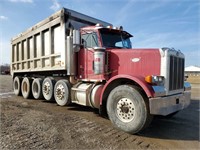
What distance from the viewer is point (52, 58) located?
7805 mm

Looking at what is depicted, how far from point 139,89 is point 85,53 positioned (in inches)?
100

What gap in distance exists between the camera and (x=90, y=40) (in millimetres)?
6184

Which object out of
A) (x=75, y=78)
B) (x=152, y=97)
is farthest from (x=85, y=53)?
(x=152, y=97)

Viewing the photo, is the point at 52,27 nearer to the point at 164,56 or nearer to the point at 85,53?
the point at 85,53

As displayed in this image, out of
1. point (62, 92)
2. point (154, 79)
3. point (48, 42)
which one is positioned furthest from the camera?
point (48, 42)

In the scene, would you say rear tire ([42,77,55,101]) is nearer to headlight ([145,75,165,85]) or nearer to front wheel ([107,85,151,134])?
front wheel ([107,85,151,134])

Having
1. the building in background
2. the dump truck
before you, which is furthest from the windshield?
the building in background

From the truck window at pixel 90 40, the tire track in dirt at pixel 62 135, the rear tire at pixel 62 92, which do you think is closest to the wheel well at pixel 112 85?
the tire track in dirt at pixel 62 135

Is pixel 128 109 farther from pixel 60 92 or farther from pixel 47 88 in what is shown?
pixel 47 88

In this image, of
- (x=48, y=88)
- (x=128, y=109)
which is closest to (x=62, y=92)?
(x=48, y=88)

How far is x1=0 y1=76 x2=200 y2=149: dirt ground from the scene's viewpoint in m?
3.69

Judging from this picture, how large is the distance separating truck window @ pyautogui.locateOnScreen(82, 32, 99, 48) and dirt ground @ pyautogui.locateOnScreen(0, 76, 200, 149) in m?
2.22

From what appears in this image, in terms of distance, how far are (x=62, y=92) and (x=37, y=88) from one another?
7.69 ft

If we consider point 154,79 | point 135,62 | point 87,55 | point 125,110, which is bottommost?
point 125,110
